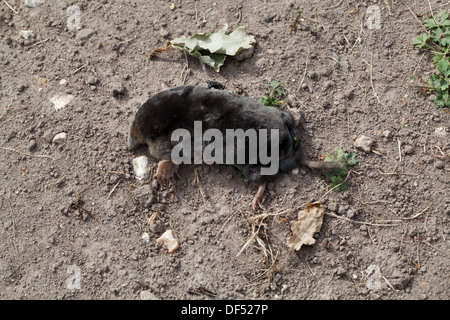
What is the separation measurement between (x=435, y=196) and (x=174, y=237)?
2.28m

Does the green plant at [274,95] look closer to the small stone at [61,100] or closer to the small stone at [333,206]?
the small stone at [333,206]

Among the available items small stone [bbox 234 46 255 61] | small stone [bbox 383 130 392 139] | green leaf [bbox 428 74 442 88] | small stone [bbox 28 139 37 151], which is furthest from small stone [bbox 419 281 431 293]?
small stone [bbox 28 139 37 151]

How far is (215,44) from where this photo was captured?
3.89m

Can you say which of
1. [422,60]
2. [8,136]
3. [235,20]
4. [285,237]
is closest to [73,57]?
[8,136]

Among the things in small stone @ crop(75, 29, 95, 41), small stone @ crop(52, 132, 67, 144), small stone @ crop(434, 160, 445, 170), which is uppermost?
small stone @ crop(75, 29, 95, 41)

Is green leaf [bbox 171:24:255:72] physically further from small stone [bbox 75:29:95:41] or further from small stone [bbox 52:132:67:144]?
small stone [bbox 52:132:67:144]

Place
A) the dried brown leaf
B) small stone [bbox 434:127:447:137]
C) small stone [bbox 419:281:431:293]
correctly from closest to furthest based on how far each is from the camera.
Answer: small stone [bbox 419:281:431:293]
the dried brown leaf
small stone [bbox 434:127:447:137]

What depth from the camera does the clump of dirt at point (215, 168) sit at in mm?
3195

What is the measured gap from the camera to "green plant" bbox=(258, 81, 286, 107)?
3662 millimetres

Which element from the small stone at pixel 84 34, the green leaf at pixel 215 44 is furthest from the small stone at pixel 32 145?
the green leaf at pixel 215 44

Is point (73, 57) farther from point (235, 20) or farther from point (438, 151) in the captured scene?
point (438, 151)

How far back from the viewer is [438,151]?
3480 mm

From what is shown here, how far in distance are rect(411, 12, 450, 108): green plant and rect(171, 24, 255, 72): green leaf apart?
5.58ft

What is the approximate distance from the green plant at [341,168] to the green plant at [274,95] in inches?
27.9
